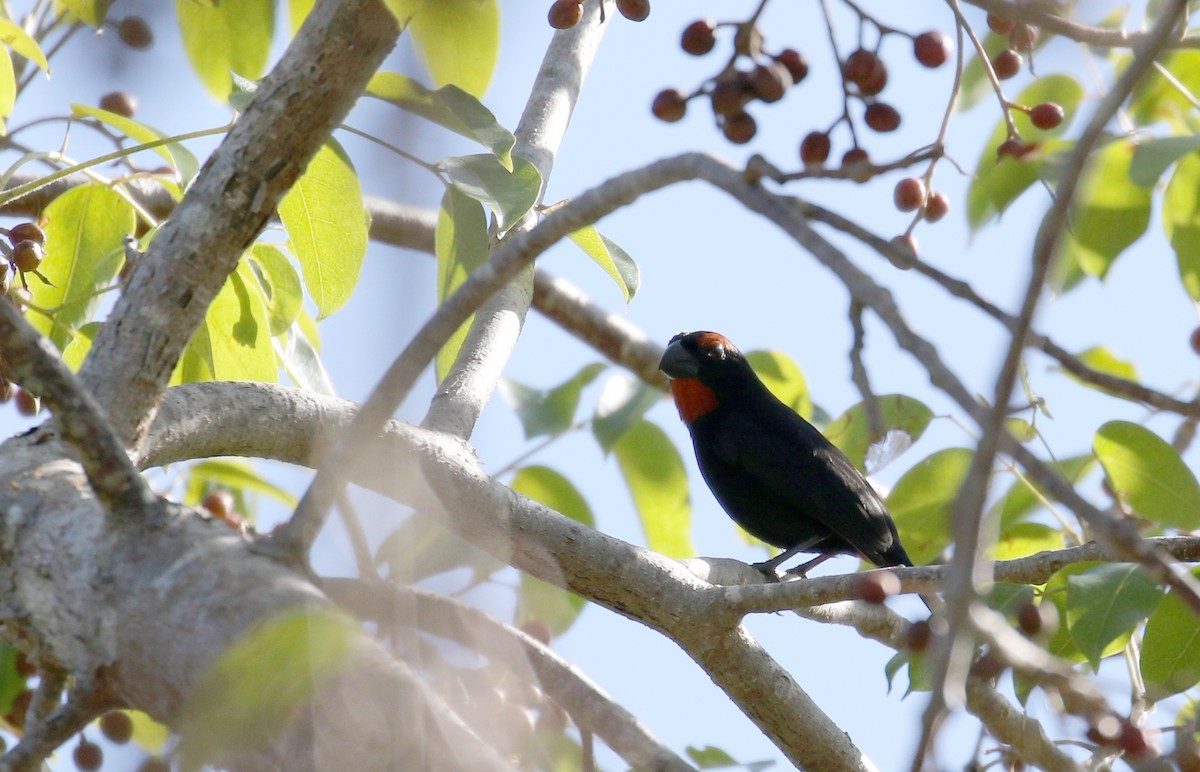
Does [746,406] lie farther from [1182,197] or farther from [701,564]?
[1182,197]

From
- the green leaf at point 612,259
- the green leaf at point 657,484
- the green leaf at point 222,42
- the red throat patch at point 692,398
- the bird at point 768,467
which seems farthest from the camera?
the red throat patch at point 692,398

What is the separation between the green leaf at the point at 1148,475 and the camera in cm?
301

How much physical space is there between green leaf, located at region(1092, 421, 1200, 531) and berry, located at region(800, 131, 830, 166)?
1.06 metres

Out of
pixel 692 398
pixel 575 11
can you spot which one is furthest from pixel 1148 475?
pixel 692 398

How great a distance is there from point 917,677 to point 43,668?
1.76m

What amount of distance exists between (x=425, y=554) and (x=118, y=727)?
1.83 m

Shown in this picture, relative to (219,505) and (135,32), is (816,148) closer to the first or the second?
(135,32)

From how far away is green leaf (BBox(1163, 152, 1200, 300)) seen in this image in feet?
10.3

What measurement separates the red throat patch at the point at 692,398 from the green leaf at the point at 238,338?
307 centimetres

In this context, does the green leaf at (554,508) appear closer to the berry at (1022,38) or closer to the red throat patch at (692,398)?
the berry at (1022,38)

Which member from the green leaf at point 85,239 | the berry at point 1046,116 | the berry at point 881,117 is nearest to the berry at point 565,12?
the berry at point 881,117

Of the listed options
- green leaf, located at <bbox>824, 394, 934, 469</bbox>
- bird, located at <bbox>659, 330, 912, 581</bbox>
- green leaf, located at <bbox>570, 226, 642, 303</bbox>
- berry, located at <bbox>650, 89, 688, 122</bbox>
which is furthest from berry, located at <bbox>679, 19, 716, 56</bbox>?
bird, located at <bbox>659, 330, 912, 581</bbox>

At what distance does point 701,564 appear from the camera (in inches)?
137

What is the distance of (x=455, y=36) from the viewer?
1556 millimetres
